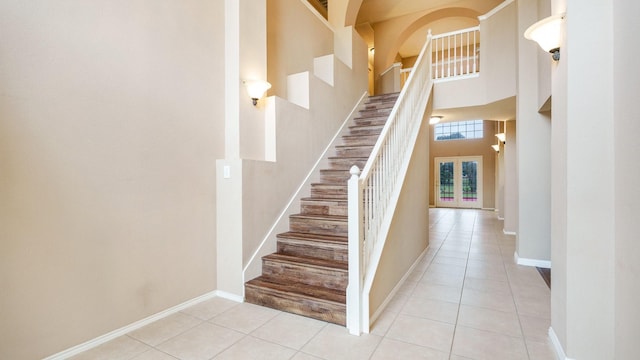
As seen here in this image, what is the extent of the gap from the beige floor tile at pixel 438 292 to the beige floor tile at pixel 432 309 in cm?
10

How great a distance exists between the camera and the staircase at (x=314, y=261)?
257 cm

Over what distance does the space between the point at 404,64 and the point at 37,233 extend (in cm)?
1119

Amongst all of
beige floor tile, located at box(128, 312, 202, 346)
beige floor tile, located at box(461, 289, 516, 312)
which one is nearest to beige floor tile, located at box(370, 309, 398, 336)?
beige floor tile, located at box(461, 289, 516, 312)

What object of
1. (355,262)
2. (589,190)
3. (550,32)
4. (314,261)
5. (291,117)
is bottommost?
(314,261)

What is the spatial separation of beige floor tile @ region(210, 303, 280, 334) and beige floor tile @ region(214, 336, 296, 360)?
182 millimetres

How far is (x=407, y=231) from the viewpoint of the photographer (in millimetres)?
3518

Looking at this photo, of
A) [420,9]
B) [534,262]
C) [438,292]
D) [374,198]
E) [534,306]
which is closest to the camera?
[374,198]

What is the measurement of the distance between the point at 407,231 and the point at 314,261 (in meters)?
1.26

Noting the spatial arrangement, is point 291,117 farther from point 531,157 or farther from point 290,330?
point 531,157

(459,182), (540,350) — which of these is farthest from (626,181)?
(459,182)

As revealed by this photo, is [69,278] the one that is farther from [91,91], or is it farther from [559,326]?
[559,326]

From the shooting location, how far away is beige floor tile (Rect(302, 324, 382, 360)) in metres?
2.03

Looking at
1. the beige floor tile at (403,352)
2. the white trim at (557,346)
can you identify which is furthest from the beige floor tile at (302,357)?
the white trim at (557,346)

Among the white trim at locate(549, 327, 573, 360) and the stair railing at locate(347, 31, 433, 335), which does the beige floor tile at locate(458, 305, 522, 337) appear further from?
the stair railing at locate(347, 31, 433, 335)
